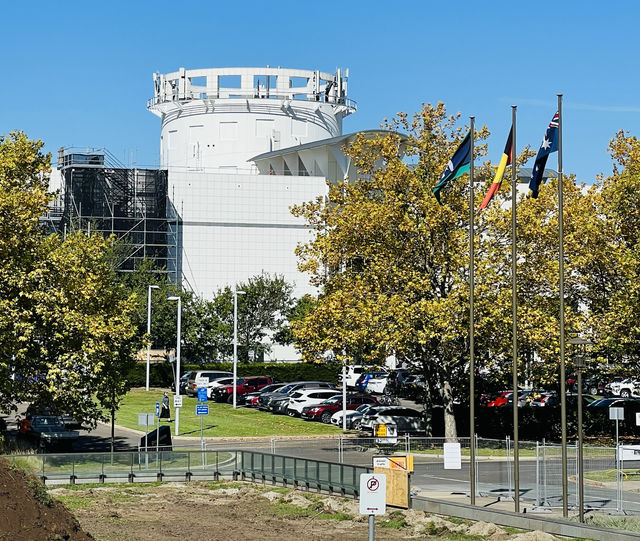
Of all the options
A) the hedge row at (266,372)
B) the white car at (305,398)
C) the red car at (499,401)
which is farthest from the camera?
the hedge row at (266,372)

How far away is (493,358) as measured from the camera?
45188 mm

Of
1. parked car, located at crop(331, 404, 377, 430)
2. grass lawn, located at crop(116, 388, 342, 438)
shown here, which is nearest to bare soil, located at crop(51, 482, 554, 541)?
grass lawn, located at crop(116, 388, 342, 438)

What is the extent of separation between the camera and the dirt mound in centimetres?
1947

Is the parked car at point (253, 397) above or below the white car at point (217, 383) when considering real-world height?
below

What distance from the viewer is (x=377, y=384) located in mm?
68938

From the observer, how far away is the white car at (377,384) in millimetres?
68688

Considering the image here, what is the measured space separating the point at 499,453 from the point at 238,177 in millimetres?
58806

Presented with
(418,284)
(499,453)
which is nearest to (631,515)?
(499,453)

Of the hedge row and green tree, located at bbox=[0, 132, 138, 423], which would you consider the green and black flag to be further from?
the hedge row

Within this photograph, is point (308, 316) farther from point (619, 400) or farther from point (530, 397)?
point (619, 400)

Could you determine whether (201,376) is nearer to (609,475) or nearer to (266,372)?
(266,372)

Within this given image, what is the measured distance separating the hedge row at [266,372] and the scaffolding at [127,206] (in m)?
15.3

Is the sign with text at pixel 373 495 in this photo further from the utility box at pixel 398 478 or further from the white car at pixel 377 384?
the white car at pixel 377 384

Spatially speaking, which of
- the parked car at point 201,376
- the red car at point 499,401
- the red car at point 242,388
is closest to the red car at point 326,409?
the red car at point 499,401
